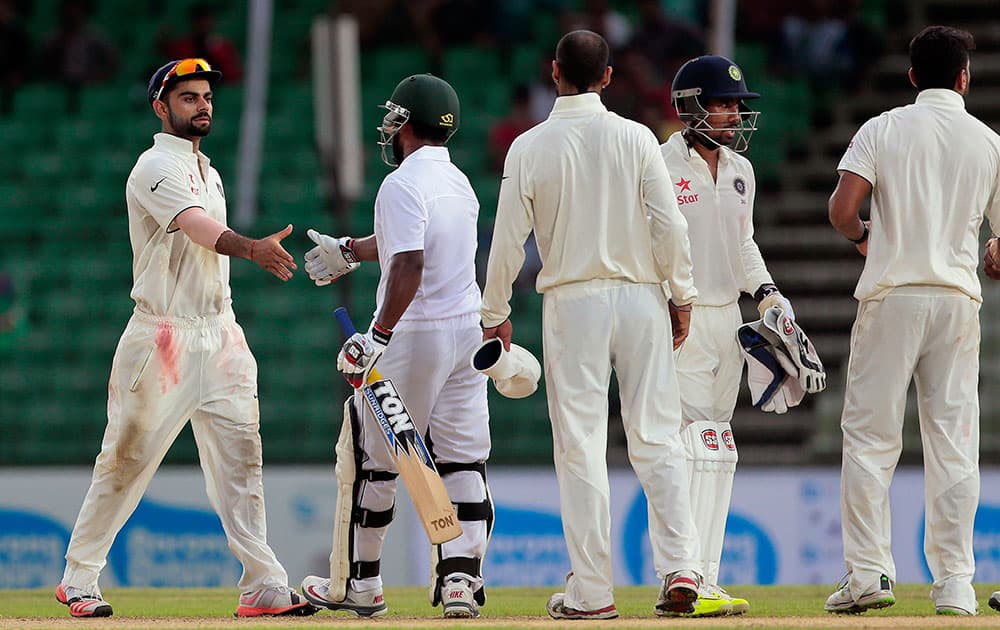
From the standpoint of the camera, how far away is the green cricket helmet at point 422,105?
22.6ft

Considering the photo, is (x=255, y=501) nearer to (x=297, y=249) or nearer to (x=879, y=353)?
(x=879, y=353)

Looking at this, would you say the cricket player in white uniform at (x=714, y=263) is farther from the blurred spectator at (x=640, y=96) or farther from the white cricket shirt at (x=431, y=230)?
the blurred spectator at (x=640, y=96)

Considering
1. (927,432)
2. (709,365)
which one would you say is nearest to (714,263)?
(709,365)

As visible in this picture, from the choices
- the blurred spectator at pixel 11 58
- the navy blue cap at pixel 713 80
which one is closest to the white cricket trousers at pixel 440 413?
the navy blue cap at pixel 713 80

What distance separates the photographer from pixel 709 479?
6773 millimetres

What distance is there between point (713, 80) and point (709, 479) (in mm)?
1614

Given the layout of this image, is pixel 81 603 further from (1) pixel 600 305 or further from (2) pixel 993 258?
(2) pixel 993 258

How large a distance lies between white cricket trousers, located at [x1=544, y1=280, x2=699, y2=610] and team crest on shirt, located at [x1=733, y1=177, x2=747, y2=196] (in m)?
0.77

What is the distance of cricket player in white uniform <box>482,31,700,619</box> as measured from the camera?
20.7ft

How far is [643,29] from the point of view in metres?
15.1

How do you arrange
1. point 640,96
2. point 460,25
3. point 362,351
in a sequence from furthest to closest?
point 460,25, point 640,96, point 362,351

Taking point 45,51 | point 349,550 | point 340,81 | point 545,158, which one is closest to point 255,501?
point 349,550

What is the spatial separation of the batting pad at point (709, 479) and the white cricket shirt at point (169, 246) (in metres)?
2.13

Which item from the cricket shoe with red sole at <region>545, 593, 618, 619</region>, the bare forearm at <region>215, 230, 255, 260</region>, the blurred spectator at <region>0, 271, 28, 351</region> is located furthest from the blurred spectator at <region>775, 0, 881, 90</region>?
the cricket shoe with red sole at <region>545, 593, 618, 619</region>
